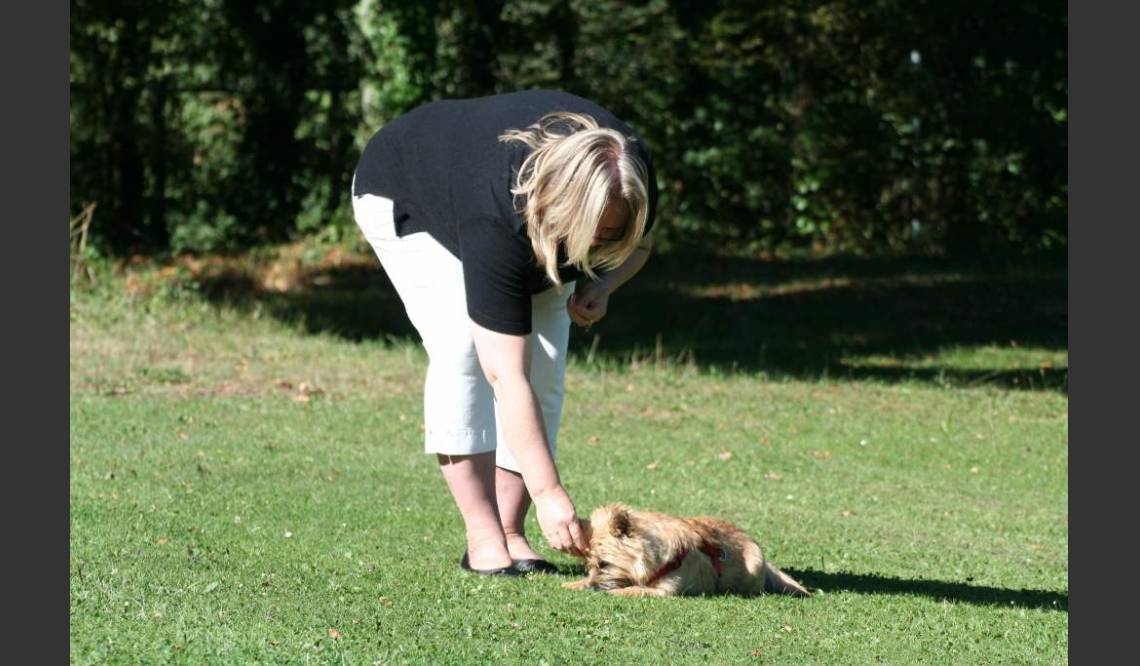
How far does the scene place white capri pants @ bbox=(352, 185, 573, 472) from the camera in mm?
5418

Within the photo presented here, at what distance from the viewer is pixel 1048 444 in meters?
11.1

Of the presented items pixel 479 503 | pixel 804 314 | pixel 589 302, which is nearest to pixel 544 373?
pixel 589 302

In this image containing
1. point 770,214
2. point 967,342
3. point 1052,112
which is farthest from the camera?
point 770,214

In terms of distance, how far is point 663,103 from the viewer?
21.2 m

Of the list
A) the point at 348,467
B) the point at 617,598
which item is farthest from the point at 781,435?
the point at 617,598

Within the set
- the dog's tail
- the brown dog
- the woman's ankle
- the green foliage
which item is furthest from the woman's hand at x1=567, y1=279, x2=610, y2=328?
the green foliage

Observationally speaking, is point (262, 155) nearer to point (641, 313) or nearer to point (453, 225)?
point (641, 313)

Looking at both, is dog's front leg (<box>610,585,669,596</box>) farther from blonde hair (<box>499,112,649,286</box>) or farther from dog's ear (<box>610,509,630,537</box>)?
blonde hair (<box>499,112,649,286</box>)

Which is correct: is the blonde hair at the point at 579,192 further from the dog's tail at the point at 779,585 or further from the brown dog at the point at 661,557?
the dog's tail at the point at 779,585

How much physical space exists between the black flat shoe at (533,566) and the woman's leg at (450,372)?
169 mm

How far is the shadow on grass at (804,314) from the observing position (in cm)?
1488

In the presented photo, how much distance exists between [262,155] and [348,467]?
46.4 feet

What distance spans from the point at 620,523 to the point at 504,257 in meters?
1.20

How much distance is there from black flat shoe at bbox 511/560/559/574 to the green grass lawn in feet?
0.38
